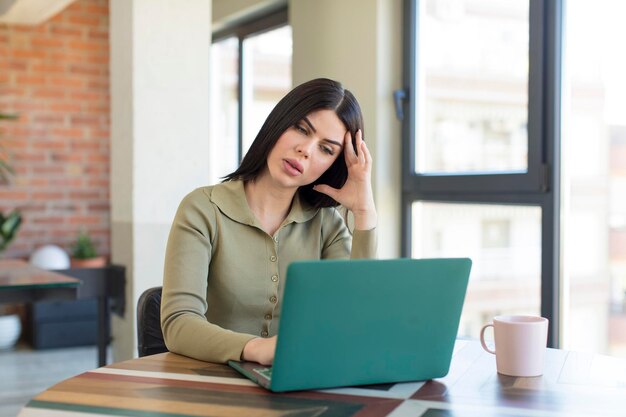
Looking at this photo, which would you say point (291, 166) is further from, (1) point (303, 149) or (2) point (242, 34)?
(2) point (242, 34)

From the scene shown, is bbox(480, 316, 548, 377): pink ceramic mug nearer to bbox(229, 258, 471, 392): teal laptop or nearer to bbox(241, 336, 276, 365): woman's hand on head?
bbox(229, 258, 471, 392): teal laptop

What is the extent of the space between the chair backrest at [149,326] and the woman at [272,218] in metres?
0.11

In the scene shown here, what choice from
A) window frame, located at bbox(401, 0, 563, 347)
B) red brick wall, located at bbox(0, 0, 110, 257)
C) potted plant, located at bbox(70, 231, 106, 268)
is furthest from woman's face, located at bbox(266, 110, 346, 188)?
red brick wall, located at bbox(0, 0, 110, 257)

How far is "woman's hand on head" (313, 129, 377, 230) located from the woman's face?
66 millimetres

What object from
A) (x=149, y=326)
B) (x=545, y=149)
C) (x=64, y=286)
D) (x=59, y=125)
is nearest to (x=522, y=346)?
(x=149, y=326)

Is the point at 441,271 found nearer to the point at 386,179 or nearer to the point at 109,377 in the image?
the point at 109,377

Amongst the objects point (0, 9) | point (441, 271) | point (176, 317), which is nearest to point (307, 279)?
point (441, 271)

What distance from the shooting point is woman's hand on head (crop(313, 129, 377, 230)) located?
5.82ft

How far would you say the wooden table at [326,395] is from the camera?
109cm

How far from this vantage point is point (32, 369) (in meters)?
4.32

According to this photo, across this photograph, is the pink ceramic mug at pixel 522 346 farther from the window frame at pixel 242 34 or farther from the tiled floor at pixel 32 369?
the window frame at pixel 242 34

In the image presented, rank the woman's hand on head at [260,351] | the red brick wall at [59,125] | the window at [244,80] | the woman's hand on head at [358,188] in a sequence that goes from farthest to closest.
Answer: the red brick wall at [59,125] < the window at [244,80] < the woman's hand on head at [358,188] < the woman's hand on head at [260,351]

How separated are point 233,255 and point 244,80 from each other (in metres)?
3.31

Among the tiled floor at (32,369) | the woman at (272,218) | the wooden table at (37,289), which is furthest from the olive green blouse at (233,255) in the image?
the tiled floor at (32,369)
